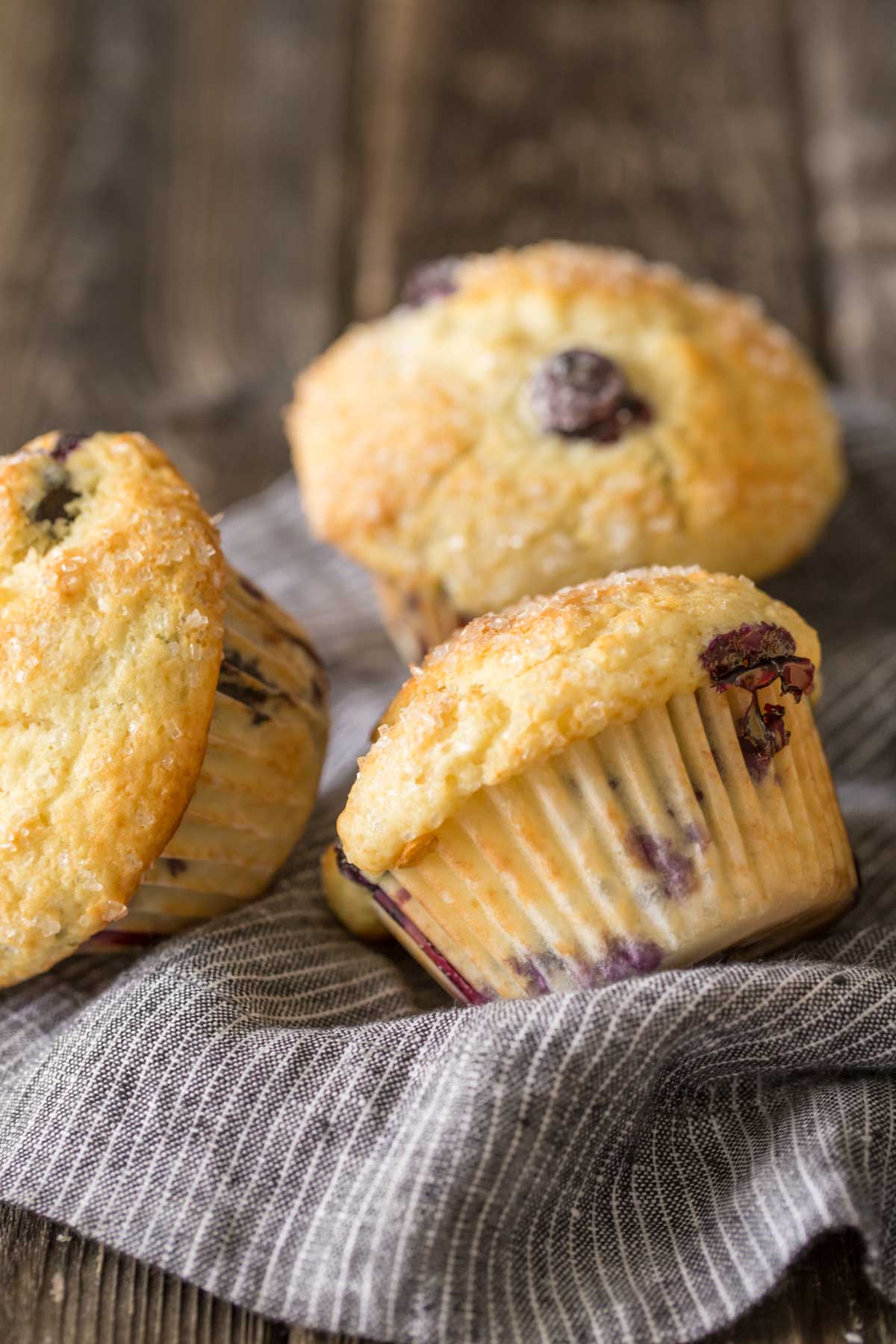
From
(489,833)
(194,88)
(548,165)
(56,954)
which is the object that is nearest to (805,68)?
(548,165)

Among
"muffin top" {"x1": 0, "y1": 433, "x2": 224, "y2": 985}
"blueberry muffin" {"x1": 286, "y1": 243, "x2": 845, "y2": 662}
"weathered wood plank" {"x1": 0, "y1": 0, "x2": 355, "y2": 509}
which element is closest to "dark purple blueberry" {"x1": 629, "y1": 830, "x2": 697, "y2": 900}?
"muffin top" {"x1": 0, "y1": 433, "x2": 224, "y2": 985}

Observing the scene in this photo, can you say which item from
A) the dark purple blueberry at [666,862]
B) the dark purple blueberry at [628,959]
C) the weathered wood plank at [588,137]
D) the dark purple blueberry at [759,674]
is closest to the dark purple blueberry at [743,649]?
the dark purple blueberry at [759,674]

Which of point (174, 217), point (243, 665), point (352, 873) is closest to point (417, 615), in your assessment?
point (243, 665)

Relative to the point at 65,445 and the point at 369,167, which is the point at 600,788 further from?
the point at 369,167

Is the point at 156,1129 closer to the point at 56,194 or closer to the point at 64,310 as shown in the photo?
the point at 64,310

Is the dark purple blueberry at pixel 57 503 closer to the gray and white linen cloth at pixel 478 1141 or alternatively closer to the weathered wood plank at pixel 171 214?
the gray and white linen cloth at pixel 478 1141

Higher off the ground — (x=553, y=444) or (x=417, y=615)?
(x=553, y=444)
